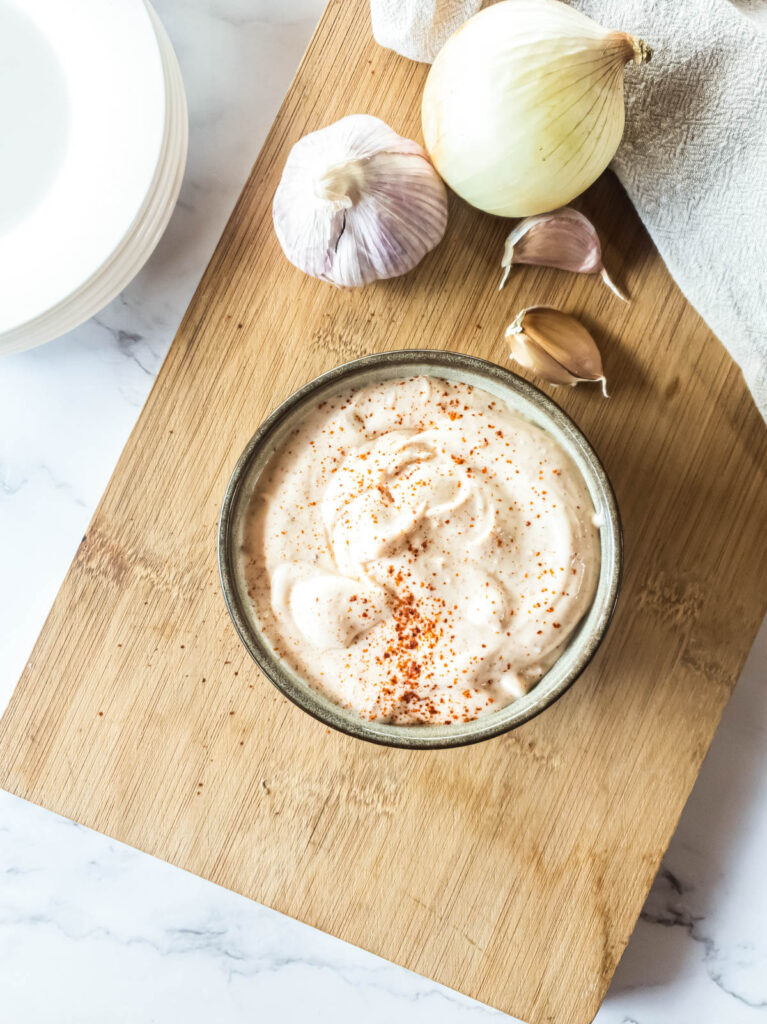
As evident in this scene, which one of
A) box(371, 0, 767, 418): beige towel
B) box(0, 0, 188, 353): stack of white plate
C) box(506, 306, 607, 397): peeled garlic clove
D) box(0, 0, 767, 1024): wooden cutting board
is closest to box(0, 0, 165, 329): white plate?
box(0, 0, 188, 353): stack of white plate

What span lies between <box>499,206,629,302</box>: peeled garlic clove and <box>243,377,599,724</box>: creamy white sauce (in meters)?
→ 0.29

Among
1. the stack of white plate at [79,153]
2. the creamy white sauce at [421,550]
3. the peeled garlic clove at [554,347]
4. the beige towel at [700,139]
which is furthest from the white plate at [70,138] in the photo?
the peeled garlic clove at [554,347]

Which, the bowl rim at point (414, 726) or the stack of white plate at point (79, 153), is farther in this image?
the stack of white plate at point (79, 153)

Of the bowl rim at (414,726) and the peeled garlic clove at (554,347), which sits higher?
the peeled garlic clove at (554,347)

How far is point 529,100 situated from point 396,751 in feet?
3.49

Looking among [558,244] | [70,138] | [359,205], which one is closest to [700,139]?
[558,244]

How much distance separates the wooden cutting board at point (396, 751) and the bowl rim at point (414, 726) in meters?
0.22

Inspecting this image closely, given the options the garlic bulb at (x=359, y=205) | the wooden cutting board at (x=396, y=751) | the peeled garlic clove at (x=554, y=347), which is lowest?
the wooden cutting board at (x=396, y=751)

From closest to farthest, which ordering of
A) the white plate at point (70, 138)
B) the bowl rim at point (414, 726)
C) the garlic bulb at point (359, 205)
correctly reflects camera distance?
the bowl rim at point (414, 726) < the garlic bulb at point (359, 205) < the white plate at point (70, 138)

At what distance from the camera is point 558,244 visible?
139 centimetres

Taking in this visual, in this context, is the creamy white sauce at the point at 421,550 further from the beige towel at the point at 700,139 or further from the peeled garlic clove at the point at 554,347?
the beige towel at the point at 700,139

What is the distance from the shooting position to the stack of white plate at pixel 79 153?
4.73 ft

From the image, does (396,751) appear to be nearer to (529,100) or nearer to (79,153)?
(529,100)

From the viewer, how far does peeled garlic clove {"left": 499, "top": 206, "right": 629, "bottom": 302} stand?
138 centimetres
